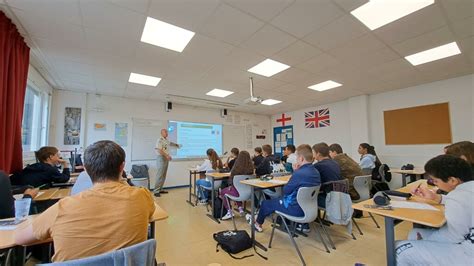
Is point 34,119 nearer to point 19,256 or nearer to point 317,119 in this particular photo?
point 19,256

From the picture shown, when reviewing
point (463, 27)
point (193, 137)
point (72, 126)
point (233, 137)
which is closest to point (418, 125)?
point (463, 27)

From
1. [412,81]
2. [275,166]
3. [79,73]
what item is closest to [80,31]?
[79,73]

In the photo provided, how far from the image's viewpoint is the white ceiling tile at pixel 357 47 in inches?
114

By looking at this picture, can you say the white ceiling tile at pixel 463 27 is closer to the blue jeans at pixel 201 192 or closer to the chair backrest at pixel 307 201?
the chair backrest at pixel 307 201

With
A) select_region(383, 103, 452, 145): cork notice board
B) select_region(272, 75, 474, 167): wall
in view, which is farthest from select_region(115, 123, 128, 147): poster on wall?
select_region(383, 103, 452, 145): cork notice board

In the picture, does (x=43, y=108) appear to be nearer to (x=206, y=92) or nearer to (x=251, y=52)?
(x=206, y=92)

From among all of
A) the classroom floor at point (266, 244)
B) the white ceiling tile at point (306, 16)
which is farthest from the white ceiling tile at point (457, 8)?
the classroom floor at point (266, 244)

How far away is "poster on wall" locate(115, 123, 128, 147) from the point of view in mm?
5714

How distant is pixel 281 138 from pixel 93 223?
7.85 metres

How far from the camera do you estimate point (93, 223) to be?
0.90 metres

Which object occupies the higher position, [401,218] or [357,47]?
[357,47]

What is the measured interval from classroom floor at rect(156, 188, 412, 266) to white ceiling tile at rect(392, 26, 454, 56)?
2687 millimetres

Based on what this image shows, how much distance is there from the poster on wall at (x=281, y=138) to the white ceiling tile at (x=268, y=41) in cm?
516

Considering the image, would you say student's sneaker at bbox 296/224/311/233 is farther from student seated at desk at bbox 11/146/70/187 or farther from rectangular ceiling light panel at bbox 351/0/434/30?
student seated at desk at bbox 11/146/70/187
